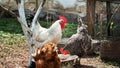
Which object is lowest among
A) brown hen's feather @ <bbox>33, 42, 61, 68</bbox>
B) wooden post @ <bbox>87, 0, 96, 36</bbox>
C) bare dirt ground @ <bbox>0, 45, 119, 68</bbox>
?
bare dirt ground @ <bbox>0, 45, 119, 68</bbox>

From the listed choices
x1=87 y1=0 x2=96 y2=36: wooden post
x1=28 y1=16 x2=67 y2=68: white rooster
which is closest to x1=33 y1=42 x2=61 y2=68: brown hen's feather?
x1=28 y1=16 x2=67 y2=68: white rooster

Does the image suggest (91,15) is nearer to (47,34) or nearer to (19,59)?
(19,59)

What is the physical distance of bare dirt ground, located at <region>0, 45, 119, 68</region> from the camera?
610 cm

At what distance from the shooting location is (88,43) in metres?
7.32

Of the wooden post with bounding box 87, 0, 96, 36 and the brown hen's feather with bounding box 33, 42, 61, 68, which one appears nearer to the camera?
the brown hen's feather with bounding box 33, 42, 61, 68

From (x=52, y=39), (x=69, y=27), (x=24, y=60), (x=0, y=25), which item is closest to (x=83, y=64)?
(x=24, y=60)

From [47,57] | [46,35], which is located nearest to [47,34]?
[46,35]

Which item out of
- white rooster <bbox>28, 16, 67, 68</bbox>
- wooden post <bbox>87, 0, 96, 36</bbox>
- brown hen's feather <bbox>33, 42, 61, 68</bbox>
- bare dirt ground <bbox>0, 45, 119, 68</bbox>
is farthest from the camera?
wooden post <bbox>87, 0, 96, 36</bbox>

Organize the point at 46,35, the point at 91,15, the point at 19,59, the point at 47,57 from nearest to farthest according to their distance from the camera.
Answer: the point at 47,57
the point at 46,35
the point at 19,59
the point at 91,15

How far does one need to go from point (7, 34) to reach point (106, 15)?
270 cm

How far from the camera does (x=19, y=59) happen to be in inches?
257

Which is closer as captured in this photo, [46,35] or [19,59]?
[46,35]

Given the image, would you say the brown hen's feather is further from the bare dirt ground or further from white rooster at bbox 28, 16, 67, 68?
the bare dirt ground

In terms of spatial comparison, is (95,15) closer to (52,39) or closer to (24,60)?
(24,60)
